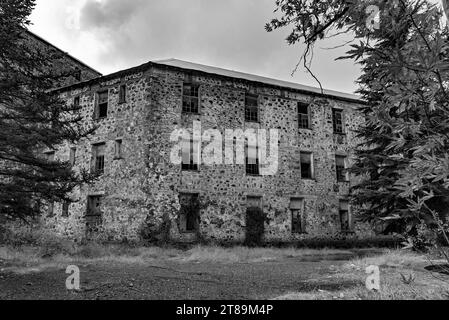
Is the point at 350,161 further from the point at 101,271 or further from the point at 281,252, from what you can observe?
the point at 101,271

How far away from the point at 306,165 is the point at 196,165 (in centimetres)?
700

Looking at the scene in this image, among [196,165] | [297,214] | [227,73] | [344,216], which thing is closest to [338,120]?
[344,216]

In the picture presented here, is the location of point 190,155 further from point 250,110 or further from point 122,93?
point 122,93

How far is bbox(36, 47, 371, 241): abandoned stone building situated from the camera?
17984mm

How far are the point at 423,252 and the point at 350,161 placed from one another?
1098 cm

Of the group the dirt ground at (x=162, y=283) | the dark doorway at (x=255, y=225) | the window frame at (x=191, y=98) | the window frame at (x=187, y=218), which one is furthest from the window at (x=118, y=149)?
the dirt ground at (x=162, y=283)

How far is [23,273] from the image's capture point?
30.8 feet

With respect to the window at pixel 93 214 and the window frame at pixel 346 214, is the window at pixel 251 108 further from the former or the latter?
the window at pixel 93 214

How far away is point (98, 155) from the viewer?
2005 cm

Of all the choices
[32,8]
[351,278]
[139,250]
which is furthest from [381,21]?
[139,250]

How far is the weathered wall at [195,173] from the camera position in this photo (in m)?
17.9

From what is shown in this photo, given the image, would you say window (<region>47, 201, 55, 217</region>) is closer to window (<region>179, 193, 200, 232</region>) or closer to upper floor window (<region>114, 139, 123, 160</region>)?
upper floor window (<region>114, 139, 123, 160</region>)

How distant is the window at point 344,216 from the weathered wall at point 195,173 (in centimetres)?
50

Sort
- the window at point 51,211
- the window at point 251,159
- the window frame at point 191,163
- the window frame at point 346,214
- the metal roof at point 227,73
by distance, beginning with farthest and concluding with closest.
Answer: the window frame at point 346,214 < the window at point 51,211 < the metal roof at point 227,73 < the window at point 251,159 < the window frame at point 191,163
